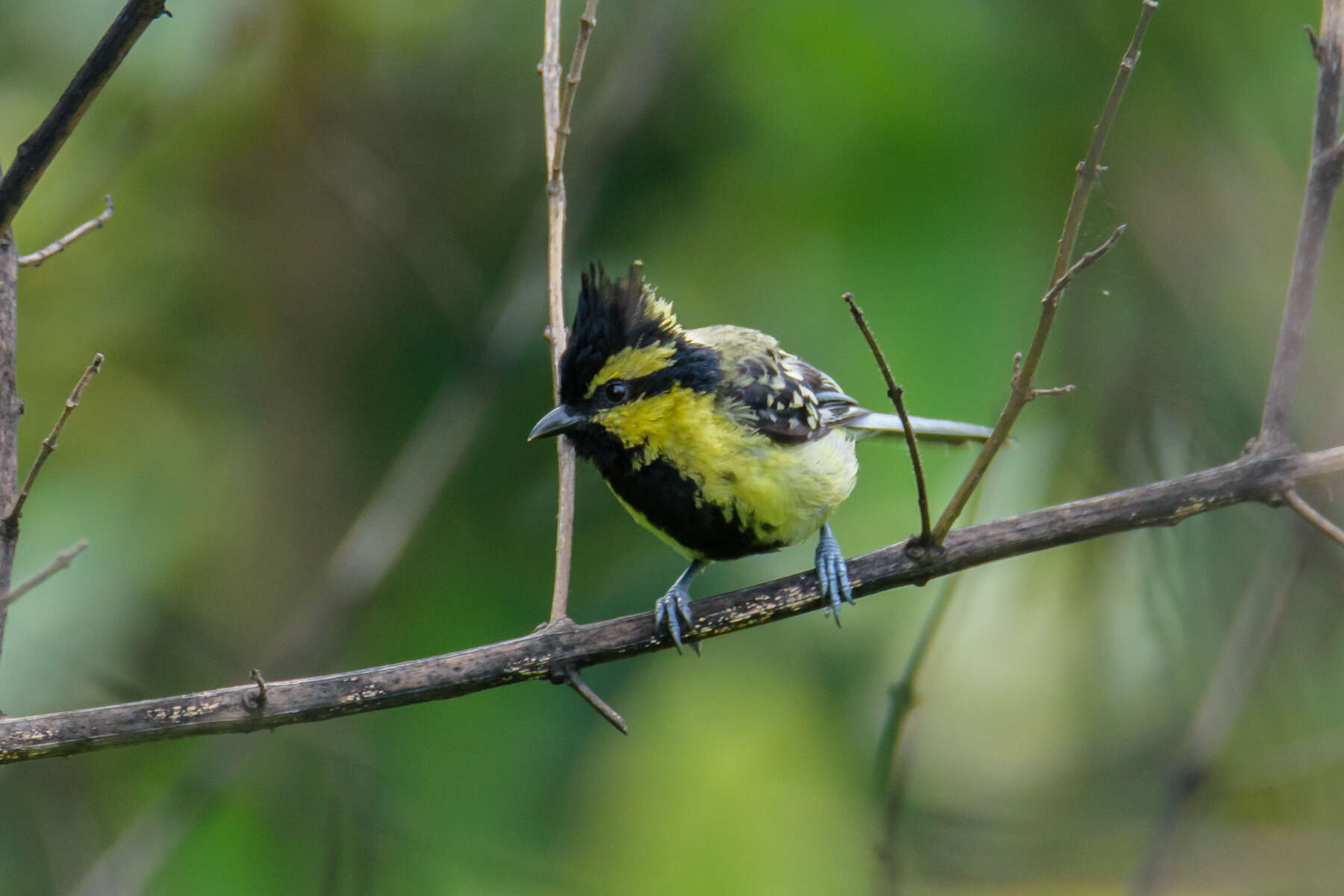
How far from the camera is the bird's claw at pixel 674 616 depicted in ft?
7.33

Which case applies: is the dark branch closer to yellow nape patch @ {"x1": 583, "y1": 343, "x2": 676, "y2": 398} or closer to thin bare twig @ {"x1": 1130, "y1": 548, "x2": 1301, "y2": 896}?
thin bare twig @ {"x1": 1130, "y1": 548, "x2": 1301, "y2": 896}

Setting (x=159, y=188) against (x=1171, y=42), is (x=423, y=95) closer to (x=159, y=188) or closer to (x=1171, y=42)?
(x=159, y=188)

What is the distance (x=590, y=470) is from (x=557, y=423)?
1.15m

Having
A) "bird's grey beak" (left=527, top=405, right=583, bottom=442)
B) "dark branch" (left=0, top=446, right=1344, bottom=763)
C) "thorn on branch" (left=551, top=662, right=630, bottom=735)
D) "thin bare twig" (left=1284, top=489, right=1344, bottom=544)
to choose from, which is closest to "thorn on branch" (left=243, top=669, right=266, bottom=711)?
"dark branch" (left=0, top=446, right=1344, bottom=763)

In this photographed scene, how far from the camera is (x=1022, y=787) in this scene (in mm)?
3508

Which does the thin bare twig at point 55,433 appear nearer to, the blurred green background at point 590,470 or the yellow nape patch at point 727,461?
the blurred green background at point 590,470

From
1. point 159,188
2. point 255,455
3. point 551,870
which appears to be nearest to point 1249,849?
point 551,870

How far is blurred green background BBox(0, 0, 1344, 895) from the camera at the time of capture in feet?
9.62

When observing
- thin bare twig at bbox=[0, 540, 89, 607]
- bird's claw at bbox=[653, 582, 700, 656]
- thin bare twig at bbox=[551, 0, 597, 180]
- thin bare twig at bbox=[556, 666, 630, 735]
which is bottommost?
thin bare twig at bbox=[0, 540, 89, 607]

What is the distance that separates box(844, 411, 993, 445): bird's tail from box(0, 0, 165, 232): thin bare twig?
2.06 meters

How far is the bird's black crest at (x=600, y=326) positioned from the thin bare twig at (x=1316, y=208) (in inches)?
58.1

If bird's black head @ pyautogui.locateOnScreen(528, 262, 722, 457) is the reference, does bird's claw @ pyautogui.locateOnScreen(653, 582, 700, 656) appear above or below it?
below

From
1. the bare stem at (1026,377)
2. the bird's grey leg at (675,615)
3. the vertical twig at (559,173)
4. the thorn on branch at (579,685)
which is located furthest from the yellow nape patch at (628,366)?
the bare stem at (1026,377)

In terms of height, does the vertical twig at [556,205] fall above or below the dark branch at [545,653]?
above
